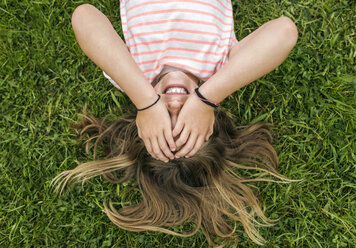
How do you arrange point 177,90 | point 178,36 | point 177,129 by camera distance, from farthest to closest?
1. point 178,36
2. point 177,90
3. point 177,129

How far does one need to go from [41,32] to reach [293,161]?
255 cm

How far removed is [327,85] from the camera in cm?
268

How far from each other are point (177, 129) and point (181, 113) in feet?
0.35

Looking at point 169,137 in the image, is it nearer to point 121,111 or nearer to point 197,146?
point 197,146

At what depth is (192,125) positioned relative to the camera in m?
2.03

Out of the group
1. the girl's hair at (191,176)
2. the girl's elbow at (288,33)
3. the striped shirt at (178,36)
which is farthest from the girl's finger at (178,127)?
the girl's elbow at (288,33)

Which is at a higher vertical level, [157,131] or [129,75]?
[129,75]

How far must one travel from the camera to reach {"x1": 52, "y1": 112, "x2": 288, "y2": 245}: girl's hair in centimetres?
231

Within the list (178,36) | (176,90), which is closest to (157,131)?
(176,90)

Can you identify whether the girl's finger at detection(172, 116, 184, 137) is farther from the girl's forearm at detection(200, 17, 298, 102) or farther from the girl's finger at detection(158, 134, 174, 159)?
the girl's forearm at detection(200, 17, 298, 102)

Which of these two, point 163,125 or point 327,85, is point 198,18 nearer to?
point 163,125

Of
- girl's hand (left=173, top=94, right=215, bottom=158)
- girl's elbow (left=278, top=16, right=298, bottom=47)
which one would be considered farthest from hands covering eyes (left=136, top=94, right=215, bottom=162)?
girl's elbow (left=278, top=16, right=298, bottom=47)

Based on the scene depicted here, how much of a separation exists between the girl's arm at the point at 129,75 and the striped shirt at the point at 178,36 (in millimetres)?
245

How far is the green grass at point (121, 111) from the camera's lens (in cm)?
265
